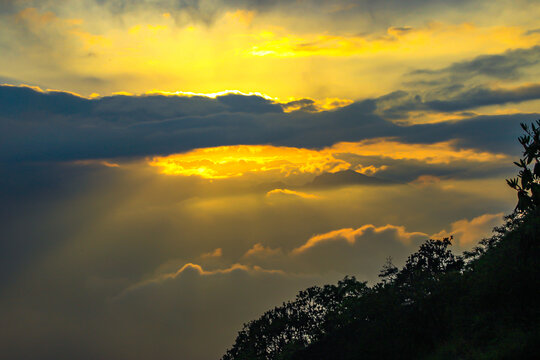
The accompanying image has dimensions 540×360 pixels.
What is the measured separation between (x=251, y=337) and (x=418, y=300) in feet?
220

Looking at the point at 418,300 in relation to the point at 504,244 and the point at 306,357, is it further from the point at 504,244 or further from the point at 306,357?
the point at 306,357

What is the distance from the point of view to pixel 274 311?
Result: 378 ft

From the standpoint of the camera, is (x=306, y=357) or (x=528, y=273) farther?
(x=306, y=357)

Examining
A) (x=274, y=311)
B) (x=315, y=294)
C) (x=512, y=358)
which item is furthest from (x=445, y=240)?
(x=512, y=358)

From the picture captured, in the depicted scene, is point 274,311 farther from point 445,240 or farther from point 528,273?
point 528,273

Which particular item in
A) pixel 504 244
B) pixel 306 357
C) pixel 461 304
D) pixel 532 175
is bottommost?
pixel 306 357

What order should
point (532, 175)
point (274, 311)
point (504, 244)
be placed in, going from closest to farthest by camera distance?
point (532, 175)
point (504, 244)
point (274, 311)

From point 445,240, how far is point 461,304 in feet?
237

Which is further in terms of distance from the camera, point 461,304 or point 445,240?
point 445,240

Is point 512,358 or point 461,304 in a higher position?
point 461,304

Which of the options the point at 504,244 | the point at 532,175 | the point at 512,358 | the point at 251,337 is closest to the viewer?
the point at 512,358

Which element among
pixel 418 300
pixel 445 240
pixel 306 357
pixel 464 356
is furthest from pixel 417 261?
pixel 464 356

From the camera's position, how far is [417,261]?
360ft

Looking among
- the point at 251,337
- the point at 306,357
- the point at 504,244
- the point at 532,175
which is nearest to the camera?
the point at 532,175
